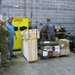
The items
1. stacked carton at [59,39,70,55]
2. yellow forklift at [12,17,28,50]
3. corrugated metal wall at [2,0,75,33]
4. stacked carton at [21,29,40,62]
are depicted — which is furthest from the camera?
corrugated metal wall at [2,0,75,33]

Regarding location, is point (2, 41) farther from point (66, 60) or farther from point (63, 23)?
point (63, 23)

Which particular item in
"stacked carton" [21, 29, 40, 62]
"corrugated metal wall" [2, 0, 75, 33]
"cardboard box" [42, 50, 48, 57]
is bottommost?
"cardboard box" [42, 50, 48, 57]

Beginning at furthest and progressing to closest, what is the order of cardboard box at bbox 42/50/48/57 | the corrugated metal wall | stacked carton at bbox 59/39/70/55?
the corrugated metal wall → stacked carton at bbox 59/39/70/55 → cardboard box at bbox 42/50/48/57

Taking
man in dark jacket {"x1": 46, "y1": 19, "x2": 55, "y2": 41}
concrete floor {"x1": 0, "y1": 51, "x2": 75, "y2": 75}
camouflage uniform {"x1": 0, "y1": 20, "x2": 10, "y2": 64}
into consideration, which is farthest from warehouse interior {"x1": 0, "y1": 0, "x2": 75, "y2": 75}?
camouflage uniform {"x1": 0, "y1": 20, "x2": 10, "y2": 64}

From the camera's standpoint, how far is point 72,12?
31.6 feet

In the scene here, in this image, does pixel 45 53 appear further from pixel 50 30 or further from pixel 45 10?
pixel 45 10

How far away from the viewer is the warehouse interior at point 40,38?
5783 millimetres

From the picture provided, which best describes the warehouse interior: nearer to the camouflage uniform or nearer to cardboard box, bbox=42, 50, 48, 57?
cardboard box, bbox=42, 50, 48, 57

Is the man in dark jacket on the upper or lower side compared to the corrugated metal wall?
lower

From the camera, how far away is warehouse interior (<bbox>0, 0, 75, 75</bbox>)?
5.78m

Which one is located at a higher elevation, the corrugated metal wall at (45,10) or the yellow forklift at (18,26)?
the corrugated metal wall at (45,10)

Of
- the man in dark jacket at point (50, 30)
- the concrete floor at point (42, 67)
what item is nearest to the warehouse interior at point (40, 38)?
the concrete floor at point (42, 67)

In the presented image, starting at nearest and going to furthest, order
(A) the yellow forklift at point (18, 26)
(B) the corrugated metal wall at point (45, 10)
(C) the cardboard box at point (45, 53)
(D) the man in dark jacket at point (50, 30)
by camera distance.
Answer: (C) the cardboard box at point (45, 53), (D) the man in dark jacket at point (50, 30), (A) the yellow forklift at point (18, 26), (B) the corrugated metal wall at point (45, 10)

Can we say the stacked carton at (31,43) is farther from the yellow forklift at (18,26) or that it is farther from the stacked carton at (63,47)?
the yellow forklift at (18,26)
